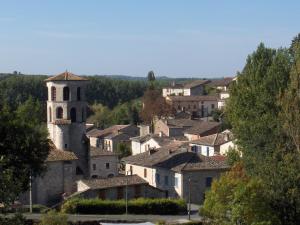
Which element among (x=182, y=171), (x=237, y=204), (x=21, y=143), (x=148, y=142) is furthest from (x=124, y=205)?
(x=148, y=142)

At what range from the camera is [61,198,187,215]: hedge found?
1757 inches

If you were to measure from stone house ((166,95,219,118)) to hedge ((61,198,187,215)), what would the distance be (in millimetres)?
81637

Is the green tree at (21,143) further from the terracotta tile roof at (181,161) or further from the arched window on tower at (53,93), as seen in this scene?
the arched window on tower at (53,93)

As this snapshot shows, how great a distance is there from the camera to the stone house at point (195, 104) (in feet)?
423

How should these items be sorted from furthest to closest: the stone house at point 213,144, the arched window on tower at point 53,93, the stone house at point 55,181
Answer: the stone house at point 213,144, the arched window on tower at point 53,93, the stone house at point 55,181

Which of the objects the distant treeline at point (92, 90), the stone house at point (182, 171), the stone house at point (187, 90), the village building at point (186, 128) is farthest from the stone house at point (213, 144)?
the stone house at point (187, 90)

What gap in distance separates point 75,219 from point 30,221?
309cm

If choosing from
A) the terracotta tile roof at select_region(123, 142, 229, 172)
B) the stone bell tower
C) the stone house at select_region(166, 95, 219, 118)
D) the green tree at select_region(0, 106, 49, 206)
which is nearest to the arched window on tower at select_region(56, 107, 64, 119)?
the stone bell tower

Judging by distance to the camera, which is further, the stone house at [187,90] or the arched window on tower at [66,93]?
the stone house at [187,90]

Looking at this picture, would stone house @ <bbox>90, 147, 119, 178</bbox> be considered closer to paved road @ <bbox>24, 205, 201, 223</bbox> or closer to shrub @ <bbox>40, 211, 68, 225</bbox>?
paved road @ <bbox>24, 205, 201, 223</bbox>

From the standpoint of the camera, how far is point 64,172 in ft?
169

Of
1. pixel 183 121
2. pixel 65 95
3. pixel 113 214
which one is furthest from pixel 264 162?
pixel 183 121

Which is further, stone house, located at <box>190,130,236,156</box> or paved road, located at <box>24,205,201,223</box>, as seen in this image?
stone house, located at <box>190,130,236,156</box>

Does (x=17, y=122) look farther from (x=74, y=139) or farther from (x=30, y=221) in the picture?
(x=74, y=139)
